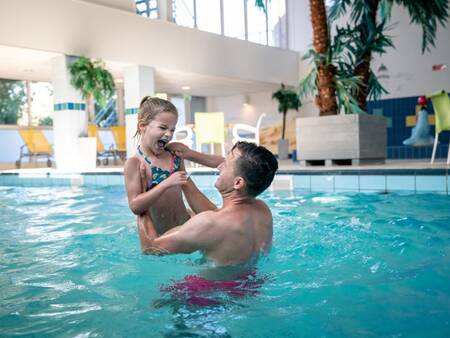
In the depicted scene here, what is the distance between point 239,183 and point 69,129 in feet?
30.8

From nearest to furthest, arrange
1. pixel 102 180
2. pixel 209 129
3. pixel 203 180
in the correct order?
pixel 203 180
pixel 102 180
pixel 209 129

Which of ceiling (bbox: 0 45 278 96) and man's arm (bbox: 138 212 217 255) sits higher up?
ceiling (bbox: 0 45 278 96)

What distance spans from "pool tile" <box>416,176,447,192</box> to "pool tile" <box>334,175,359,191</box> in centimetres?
73

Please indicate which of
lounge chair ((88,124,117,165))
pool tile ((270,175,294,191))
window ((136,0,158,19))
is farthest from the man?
window ((136,0,158,19))

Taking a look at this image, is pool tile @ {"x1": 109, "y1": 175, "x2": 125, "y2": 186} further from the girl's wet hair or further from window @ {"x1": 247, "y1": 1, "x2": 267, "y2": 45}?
window @ {"x1": 247, "y1": 1, "x2": 267, "y2": 45}

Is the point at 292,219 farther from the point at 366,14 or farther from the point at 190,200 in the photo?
the point at 366,14

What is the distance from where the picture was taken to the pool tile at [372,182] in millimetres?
5717

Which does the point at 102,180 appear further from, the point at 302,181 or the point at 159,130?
the point at 159,130

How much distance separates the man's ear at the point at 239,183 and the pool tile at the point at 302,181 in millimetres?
4453

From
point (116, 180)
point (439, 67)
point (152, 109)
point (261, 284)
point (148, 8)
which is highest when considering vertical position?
point (148, 8)

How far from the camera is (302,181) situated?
21.1 ft

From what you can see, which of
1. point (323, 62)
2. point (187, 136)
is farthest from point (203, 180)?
Answer: point (187, 136)

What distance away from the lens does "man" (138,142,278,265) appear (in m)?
1.98

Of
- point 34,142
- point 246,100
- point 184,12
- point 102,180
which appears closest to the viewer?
point 102,180
